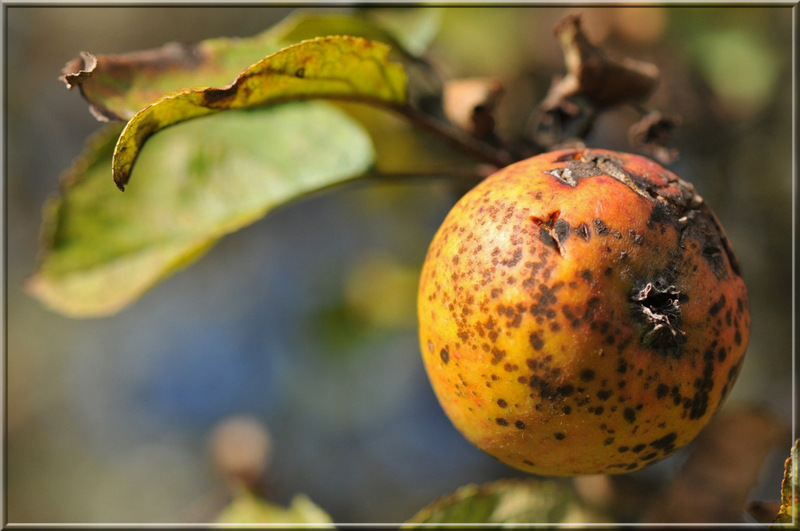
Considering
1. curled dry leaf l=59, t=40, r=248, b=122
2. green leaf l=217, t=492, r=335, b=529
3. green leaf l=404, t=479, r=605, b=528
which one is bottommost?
green leaf l=217, t=492, r=335, b=529

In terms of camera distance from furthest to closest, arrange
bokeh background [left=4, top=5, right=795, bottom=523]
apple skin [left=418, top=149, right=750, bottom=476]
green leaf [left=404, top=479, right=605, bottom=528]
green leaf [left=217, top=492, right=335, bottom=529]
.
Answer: bokeh background [left=4, top=5, right=795, bottom=523] → green leaf [left=217, top=492, right=335, bottom=529] → green leaf [left=404, top=479, right=605, bottom=528] → apple skin [left=418, top=149, right=750, bottom=476]

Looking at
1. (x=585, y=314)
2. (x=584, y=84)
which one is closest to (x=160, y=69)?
(x=584, y=84)

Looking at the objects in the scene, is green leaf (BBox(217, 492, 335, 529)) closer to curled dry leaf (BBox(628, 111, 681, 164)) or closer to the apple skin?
the apple skin

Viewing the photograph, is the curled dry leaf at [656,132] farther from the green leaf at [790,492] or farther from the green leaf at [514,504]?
the green leaf at [514,504]

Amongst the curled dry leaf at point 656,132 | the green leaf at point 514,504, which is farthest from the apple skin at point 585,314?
the green leaf at point 514,504

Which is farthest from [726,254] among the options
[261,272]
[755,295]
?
[261,272]

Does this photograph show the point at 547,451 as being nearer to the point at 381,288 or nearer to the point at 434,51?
the point at 434,51

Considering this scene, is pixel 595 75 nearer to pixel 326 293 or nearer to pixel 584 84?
pixel 584 84

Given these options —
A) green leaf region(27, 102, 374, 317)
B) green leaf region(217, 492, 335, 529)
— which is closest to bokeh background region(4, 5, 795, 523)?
green leaf region(27, 102, 374, 317)
